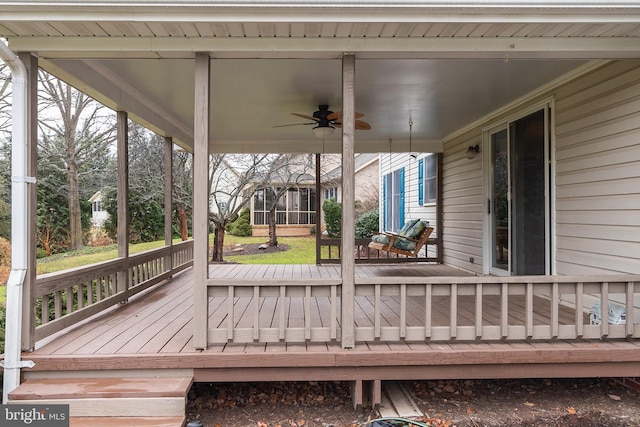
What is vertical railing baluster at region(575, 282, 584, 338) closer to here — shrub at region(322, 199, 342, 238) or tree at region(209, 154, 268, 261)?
tree at region(209, 154, 268, 261)

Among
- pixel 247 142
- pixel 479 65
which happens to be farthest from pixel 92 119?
pixel 479 65

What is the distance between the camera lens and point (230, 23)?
2361mm

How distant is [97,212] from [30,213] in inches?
304

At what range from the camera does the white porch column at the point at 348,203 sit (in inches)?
103

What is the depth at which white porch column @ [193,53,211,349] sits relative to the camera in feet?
8.46

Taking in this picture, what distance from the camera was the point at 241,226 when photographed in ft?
47.2

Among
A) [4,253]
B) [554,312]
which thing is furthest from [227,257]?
[554,312]

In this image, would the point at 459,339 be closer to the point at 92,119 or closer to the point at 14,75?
the point at 14,75

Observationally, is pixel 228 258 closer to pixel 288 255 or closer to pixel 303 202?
pixel 288 255

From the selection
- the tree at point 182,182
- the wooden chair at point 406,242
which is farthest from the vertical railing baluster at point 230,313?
the tree at point 182,182

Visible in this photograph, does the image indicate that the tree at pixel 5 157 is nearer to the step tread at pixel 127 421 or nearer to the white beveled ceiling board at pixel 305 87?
the white beveled ceiling board at pixel 305 87

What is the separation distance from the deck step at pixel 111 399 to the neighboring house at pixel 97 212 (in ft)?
25.2

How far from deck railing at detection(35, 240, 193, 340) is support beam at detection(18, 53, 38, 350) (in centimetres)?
8

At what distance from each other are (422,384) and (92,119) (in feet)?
28.2
